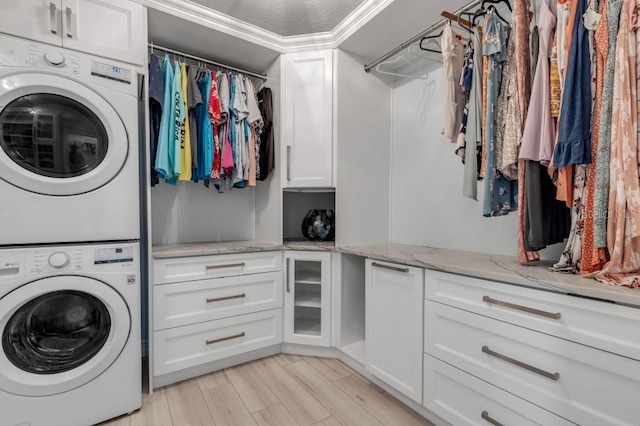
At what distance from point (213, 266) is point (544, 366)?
5.70ft

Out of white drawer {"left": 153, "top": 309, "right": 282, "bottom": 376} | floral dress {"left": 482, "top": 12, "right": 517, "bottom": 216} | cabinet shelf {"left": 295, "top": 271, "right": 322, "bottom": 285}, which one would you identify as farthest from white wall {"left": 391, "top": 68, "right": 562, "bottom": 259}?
white drawer {"left": 153, "top": 309, "right": 282, "bottom": 376}

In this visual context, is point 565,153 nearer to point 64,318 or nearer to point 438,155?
point 438,155

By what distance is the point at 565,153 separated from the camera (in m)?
1.10

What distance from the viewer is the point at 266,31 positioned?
6.84 feet

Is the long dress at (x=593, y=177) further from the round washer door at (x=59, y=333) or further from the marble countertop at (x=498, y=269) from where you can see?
the round washer door at (x=59, y=333)

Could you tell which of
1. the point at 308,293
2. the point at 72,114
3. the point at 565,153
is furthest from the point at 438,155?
the point at 72,114

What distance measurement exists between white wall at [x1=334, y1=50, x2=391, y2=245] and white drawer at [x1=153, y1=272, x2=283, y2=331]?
62 centimetres

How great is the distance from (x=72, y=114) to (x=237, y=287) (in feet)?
4.27

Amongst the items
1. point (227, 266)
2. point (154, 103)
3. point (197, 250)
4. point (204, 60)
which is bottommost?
point (227, 266)

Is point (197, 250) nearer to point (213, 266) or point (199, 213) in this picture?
point (213, 266)

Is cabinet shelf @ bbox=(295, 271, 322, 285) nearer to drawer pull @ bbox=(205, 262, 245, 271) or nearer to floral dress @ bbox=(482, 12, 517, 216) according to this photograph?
drawer pull @ bbox=(205, 262, 245, 271)

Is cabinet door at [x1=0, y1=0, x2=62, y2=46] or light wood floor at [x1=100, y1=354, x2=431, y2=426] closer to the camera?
cabinet door at [x1=0, y1=0, x2=62, y2=46]

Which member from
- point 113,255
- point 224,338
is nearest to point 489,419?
→ point 224,338

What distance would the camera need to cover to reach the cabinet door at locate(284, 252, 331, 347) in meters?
2.19
